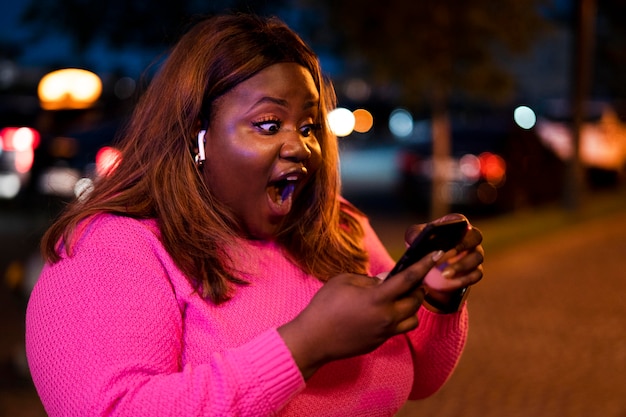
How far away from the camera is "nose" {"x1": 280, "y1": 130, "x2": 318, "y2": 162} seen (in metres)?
1.72

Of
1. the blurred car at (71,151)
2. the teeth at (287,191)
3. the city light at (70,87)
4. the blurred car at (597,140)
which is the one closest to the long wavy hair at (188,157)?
the teeth at (287,191)

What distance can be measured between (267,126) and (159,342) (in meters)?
0.47

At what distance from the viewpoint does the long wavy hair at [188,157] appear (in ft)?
5.50

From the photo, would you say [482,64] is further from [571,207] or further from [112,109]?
[112,109]

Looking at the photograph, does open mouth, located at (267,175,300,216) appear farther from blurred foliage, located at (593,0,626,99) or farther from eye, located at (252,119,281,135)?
blurred foliage, located at (593,0,626,99)

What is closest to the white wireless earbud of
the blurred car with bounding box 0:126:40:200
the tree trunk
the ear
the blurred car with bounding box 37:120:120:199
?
the ear

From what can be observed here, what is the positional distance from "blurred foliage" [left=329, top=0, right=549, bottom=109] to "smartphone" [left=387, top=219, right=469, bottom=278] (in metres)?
9.31

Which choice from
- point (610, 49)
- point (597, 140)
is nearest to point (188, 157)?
point (597, 140)

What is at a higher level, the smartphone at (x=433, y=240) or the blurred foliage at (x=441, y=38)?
the smartphone at (x=433, y=240)

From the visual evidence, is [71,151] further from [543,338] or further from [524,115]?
[524,115]

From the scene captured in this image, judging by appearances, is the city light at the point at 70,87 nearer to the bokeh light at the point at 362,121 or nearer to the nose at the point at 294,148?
the nose at the point at 294,148

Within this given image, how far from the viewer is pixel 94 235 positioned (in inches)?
64.0

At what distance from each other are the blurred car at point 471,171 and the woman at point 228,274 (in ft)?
34.5

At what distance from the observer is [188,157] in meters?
1.74
